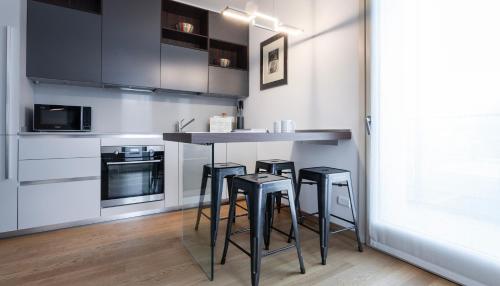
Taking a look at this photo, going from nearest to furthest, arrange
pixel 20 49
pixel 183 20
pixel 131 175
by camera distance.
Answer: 1. pixel 20 49
2. pixel 131 175
3. pixel 183 20

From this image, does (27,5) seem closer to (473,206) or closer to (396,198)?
(396,198)

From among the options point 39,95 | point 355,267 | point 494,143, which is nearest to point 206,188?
point 355,267

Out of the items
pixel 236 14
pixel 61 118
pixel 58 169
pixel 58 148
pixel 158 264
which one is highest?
pixel 236 14

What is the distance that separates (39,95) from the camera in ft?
9.03

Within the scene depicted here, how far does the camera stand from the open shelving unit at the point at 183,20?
3260 millimetres

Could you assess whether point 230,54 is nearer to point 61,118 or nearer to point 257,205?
point 61,118

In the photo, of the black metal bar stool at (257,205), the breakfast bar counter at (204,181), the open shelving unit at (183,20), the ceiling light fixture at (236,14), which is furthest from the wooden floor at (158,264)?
the open shelving unit at (183,20)

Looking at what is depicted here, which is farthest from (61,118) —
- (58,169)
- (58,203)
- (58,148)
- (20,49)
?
(58,203)

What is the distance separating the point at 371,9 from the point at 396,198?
147 cm

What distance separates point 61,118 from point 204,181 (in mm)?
1810

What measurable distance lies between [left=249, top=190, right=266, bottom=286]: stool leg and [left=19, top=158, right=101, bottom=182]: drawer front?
6.08ft

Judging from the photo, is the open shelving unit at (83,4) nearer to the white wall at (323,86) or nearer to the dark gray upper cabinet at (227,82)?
the dark gray upper cabinet at (227,82)

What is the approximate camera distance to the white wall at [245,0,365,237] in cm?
214

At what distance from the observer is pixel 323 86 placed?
2490 mm
